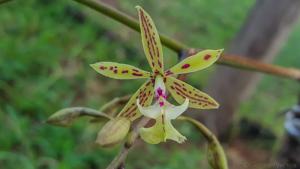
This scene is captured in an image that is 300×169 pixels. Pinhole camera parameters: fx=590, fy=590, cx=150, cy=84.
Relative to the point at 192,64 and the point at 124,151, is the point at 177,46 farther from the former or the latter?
the point at 124,151

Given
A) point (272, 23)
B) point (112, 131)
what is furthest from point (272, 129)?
point (112, 131)

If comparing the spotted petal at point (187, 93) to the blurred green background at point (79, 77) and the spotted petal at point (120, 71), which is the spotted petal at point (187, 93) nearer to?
the spotted petal at point (120, 71)

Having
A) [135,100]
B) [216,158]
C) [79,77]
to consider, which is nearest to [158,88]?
[135,100]

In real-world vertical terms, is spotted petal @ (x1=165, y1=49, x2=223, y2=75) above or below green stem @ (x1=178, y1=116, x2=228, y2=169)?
above

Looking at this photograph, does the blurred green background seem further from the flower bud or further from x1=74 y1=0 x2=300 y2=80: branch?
the flower bud

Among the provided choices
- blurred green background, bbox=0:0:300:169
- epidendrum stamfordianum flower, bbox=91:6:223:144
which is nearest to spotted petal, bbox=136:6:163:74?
epidendrum stamfordianum flower, bbox=91:6:223:144

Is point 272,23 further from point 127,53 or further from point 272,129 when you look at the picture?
point 127,53
